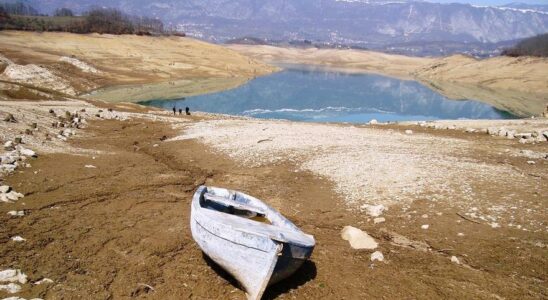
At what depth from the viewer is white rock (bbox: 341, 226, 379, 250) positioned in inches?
378

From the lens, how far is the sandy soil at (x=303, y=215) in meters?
8.08

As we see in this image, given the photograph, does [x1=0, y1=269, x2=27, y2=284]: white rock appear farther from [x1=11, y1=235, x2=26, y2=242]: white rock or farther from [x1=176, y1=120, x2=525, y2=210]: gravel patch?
[x1=176, y1=120, x2=525, y2=210]: gravel patch

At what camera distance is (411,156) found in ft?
54.8

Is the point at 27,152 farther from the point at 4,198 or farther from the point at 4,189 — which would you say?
the point at 4,198

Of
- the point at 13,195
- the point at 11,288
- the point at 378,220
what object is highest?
the point at 378,220

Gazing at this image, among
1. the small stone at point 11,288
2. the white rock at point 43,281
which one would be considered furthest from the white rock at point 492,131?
the small stone at point 11,288

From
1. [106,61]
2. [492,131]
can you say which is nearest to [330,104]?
[492,131]

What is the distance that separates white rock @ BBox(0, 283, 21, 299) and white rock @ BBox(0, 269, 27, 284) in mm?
144

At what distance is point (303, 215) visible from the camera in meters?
11.6

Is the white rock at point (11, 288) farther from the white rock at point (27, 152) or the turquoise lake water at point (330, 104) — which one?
the turquoise lake water at point (330, 104)

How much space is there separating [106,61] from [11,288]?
2892 inches

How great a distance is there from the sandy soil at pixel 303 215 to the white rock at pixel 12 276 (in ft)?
0.60

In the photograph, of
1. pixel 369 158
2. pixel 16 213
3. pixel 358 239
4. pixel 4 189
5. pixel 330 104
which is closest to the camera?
pixel 358 239

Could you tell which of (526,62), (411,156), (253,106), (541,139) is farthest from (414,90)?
(411,156)
